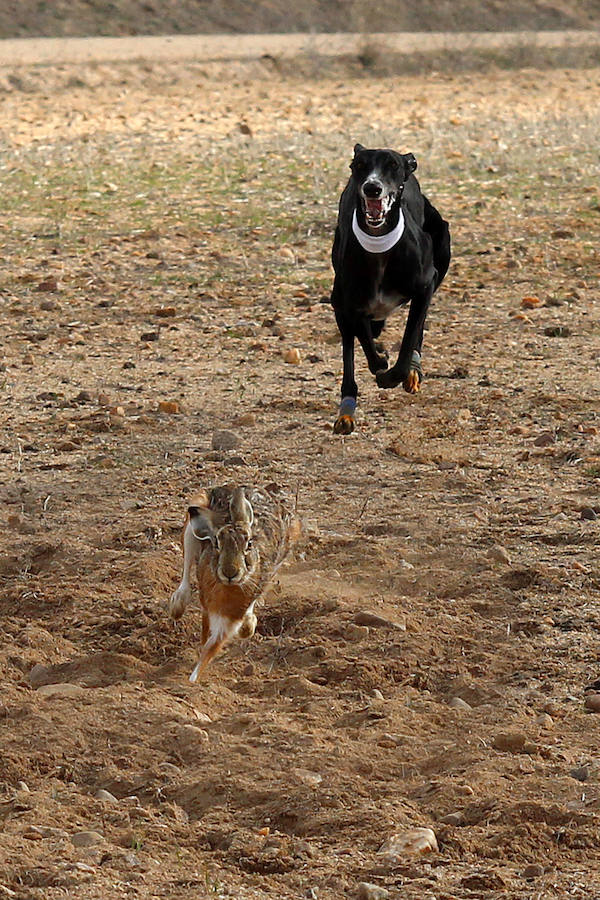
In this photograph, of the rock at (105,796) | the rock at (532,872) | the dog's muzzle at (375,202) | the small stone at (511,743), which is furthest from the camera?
the dog's muzzle at (375,202)

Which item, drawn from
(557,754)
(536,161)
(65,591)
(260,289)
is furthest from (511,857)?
(536,161)

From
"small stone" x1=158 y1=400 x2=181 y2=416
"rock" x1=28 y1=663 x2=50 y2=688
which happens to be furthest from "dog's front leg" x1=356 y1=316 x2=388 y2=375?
"rock" x1=28 y1=663 x2=50 y2=688

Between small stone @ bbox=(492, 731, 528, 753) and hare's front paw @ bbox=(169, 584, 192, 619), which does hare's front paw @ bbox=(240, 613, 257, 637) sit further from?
small stone @ bbox=(492, 731, 528, 753)

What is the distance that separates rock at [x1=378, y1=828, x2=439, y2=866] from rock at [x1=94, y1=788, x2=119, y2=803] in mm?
843

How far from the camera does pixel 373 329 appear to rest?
24.2 ft

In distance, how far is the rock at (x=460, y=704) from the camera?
464 cm

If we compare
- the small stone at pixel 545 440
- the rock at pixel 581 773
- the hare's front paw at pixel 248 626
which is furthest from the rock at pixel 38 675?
the small stone at pixel 545 440

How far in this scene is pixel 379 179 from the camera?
6062 millimetres

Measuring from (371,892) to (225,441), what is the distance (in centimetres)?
365

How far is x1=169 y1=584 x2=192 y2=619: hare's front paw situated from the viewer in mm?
4887

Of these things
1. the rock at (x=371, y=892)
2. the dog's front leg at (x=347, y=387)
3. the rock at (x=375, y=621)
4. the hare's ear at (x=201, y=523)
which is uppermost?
the dog's front leg at (x=347, y=387)

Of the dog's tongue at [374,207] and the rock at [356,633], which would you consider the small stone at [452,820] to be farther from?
the dog's tongue at [374,207]

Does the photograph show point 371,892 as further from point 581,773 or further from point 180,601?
point 180,601

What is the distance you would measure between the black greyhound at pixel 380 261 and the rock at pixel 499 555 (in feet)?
3.50
